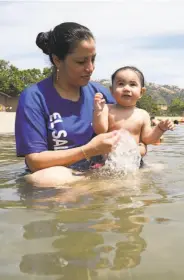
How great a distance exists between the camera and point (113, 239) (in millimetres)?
1712

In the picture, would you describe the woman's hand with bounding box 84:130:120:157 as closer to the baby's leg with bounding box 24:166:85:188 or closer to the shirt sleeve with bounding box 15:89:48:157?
the baby's leg with bounding box 24:166:85:188

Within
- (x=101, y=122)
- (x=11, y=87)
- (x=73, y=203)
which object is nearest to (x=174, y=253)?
(x=73, y=203)

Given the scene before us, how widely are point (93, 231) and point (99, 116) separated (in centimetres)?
166

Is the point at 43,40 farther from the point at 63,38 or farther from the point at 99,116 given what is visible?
the point at 99,116

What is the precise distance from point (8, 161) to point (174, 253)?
394 cm

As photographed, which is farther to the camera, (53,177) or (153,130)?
(153,130)

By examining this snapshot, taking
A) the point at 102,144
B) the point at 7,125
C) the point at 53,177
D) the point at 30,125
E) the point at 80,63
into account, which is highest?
the point at 80,63

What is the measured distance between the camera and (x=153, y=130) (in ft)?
11.9

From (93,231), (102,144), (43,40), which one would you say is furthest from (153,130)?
(93,231)

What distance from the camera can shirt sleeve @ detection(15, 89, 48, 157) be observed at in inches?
126

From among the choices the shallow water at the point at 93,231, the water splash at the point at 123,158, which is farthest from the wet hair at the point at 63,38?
the shallow water at the point at 93,231

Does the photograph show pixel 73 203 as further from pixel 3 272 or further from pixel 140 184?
pixel 3 272

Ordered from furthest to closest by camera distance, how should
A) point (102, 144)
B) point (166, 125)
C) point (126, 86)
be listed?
point (126, 86) → point (166, 125) → point (102, 144)

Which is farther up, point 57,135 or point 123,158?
point 57,135
